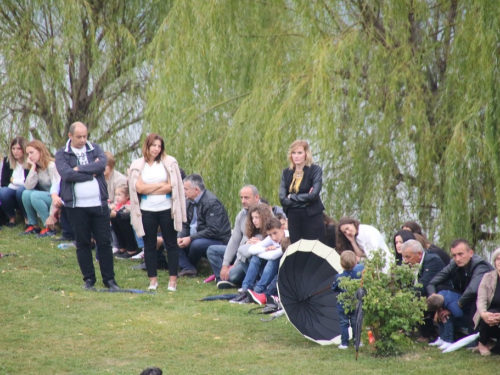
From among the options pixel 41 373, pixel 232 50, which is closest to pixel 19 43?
pixel 232 50

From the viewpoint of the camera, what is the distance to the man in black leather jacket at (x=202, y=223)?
10.4 metres

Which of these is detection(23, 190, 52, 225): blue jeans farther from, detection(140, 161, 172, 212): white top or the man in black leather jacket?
detection(140, 161, 172, 212): white top

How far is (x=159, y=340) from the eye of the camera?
7.23 meters

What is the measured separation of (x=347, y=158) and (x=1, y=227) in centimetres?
661

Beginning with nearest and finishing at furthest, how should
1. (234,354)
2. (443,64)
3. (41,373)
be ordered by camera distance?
(41,373) < (234,354) < (443,64)

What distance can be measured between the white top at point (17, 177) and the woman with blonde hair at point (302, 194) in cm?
622

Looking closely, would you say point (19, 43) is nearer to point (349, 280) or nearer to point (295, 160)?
point (295, 160)

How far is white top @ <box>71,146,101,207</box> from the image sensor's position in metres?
8.89

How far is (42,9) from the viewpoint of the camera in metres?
15.5

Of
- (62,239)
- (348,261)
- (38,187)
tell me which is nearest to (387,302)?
(348,261)

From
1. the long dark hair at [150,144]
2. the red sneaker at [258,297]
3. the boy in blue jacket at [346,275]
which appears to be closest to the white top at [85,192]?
the long dark hair at [150,144]

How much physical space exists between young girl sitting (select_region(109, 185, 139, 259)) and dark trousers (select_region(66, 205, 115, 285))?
7.06 ft

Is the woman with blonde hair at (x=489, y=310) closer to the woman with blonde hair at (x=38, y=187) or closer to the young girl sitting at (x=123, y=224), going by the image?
the young girl sitting at (x=123, y=224)

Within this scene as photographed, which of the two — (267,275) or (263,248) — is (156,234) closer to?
(263,248)
